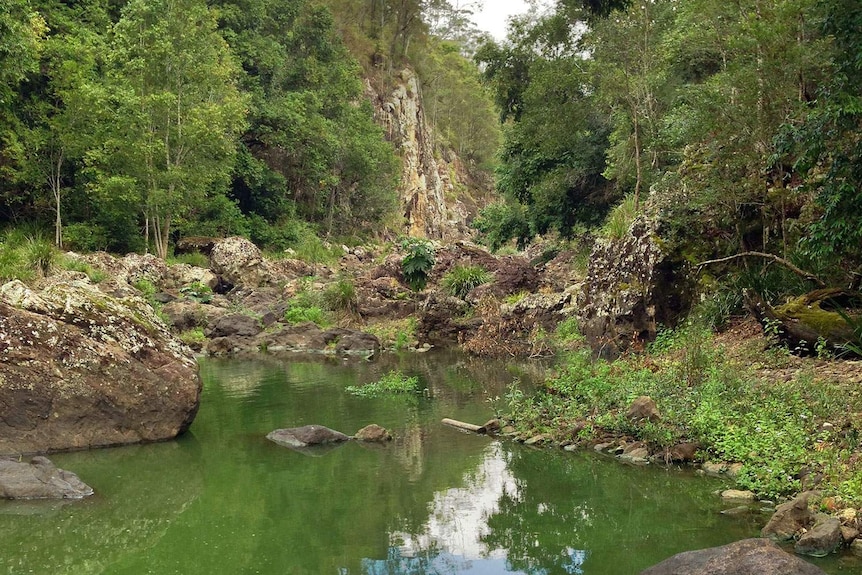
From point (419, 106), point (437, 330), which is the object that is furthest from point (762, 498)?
point (419, 106)

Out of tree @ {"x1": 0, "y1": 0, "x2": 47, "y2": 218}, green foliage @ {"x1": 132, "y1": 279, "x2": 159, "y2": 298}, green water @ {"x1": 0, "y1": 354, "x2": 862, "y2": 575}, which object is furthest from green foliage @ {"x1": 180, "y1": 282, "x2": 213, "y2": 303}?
green water @ {"x1": 0, "y1": 354, "x2": 862, "y2": 575}

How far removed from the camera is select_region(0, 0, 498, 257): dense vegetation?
91.5 ft

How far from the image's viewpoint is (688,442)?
7832mm

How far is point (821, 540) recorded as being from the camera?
16.7 feet

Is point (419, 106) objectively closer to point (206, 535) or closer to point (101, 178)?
point (101, 178)

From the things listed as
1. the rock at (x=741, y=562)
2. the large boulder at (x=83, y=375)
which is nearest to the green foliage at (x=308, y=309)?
the large boulder at (x=83, y=375)

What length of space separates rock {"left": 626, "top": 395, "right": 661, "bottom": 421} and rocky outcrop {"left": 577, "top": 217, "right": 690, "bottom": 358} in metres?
5.26

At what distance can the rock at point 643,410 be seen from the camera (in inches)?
323

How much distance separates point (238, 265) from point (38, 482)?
919 inches

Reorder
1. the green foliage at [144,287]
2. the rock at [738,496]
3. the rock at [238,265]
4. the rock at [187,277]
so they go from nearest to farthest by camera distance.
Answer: the rock at [738,496] < the green foliage at [144,287] < the rock at [187,277] < the rock at [238,265]

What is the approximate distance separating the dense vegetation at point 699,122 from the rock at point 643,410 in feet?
8.29

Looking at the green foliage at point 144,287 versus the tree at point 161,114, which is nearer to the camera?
the green foliage at point 144,287

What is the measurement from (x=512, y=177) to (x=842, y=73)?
20.5m

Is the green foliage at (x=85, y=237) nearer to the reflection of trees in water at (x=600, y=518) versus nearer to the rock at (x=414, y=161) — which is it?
the reflection of trees in water at (x=600, y=518)
